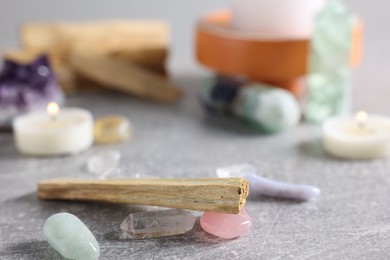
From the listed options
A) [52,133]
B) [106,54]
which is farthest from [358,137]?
[106,54]

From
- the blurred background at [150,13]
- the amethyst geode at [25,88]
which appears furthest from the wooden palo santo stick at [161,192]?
the blurred background at [150,13]

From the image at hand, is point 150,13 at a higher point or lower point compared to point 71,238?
higher

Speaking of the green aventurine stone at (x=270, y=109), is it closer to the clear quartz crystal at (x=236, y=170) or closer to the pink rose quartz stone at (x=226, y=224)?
the clear quartz crystal at (x=236, y=170)

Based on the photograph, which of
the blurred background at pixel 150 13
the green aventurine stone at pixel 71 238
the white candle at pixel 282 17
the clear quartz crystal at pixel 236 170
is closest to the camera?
the green aventurine stone at pixel 71 238

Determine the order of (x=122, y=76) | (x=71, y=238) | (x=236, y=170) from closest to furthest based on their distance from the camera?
1. (x=71, y=238)
2. (x=236, y=170)
3. (x=122, y=76)

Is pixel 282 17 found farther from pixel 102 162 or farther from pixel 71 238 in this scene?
pixel 71 238

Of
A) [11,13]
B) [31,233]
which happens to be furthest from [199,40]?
[11,13]
